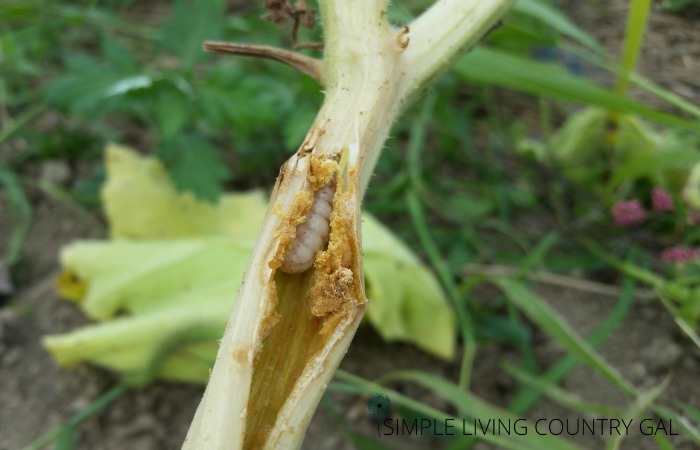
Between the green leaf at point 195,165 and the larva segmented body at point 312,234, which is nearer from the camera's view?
the larva segmented body at point 312,234

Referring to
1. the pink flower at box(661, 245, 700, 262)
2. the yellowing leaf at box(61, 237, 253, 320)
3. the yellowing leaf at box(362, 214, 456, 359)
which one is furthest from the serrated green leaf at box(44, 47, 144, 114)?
the pink flower at box(661, 245, 700, 262)

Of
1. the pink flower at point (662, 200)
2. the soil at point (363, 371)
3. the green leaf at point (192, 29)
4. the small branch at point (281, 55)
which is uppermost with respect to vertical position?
the small branch at point (281, 55)

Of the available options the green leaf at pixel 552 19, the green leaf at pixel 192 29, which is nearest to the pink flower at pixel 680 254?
the green leaf at pixel 552 19

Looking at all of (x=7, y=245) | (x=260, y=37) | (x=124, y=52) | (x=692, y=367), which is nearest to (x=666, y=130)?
(x=692, y=367)

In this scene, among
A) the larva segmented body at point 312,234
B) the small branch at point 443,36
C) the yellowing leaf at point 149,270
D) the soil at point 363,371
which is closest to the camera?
the larva segmented body at point 312,234

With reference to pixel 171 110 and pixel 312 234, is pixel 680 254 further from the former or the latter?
pixel 171 110

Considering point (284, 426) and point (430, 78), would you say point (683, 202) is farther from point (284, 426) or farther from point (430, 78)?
point (284, 426)

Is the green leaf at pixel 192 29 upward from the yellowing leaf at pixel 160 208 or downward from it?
upward

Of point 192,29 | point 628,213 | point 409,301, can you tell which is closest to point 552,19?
point 628,213

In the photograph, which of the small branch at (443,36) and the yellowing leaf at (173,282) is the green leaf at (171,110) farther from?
the small branch at (443,36)
